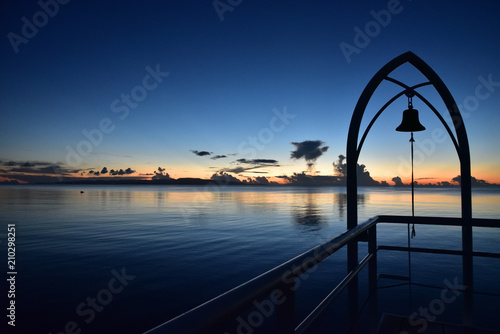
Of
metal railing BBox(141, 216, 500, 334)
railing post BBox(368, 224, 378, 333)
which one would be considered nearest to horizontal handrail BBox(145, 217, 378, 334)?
metal railing BBox(141, 216, 500, 334)

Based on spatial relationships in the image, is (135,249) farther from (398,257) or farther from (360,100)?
(360,100)

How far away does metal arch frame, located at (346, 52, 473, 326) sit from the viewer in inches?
157

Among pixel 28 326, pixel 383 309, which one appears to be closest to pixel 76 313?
pixel 28 326

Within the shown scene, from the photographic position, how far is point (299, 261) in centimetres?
144

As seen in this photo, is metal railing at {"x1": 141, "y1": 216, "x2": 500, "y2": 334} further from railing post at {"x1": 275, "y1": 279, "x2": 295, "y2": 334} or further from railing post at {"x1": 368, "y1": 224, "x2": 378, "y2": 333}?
railing post at {"x1": 368, "y1": 224, "x2": 378, "y2": 333}

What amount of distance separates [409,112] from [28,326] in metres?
8.95

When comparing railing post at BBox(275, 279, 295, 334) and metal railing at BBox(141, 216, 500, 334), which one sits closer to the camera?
metal railing at BBox(141, 216, 500, 334)

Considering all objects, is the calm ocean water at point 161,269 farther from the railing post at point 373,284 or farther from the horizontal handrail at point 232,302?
the horizontal handrail at point 232,302

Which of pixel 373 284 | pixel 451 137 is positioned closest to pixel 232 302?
pixel 373 284
